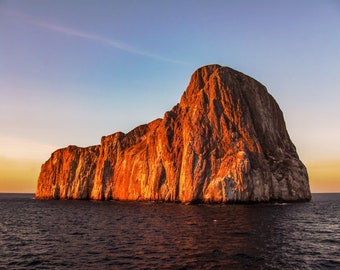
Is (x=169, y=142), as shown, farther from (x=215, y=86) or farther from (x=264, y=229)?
(x=264, y=229)

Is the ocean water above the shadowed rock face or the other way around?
the other way around

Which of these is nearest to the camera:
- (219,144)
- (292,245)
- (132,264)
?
(132,264)

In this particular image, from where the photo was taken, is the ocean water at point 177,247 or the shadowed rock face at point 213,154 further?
the shadowed rock face at point 213,154

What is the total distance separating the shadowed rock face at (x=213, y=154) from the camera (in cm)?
8319

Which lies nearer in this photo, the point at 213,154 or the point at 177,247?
the point at 177,247

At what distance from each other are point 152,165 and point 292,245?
77806mm

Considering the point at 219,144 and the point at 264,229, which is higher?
the point at 219,144

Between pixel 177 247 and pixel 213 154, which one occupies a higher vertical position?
pixel 213 154

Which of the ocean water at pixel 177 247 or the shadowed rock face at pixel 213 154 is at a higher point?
the shadowed rock face at pixel 213 154

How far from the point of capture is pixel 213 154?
88500 millimetres

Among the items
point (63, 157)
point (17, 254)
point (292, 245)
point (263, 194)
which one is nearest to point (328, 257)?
point (292, 245)

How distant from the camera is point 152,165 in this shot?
104 m

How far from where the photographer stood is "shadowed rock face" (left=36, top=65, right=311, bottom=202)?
8319cm

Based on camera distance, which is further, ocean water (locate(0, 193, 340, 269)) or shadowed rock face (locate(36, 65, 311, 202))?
shadowed rock face (locate(36, 65, 311, 202))
